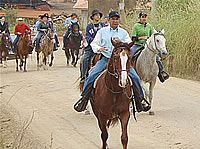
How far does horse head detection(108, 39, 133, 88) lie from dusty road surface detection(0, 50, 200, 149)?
1878 mm

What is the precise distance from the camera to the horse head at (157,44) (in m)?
13.5

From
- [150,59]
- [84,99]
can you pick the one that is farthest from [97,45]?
[150,59]

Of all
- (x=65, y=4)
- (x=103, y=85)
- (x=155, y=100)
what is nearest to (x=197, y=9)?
(x=155, y=100)

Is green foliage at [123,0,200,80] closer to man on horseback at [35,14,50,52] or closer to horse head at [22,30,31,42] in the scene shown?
man on horseback at [35,14,50,52]

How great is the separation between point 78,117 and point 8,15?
3809 centimetres

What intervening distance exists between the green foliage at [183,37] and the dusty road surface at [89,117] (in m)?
1.09

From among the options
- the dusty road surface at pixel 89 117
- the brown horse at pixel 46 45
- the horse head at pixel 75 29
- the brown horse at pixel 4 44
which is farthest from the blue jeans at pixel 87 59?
the brown horse at pixel 4 44

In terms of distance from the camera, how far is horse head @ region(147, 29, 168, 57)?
13539 millimetres

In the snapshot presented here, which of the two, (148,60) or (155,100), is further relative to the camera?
(155,100)

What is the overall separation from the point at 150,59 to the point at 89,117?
2019mm

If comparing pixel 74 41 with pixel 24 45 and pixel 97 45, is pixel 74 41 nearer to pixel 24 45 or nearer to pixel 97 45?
pixel 24 45

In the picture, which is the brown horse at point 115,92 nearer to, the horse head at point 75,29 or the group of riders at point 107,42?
the group of riders at point 107,42

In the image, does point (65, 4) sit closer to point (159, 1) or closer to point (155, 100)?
point (159, 1)

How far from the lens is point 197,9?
23234mm
